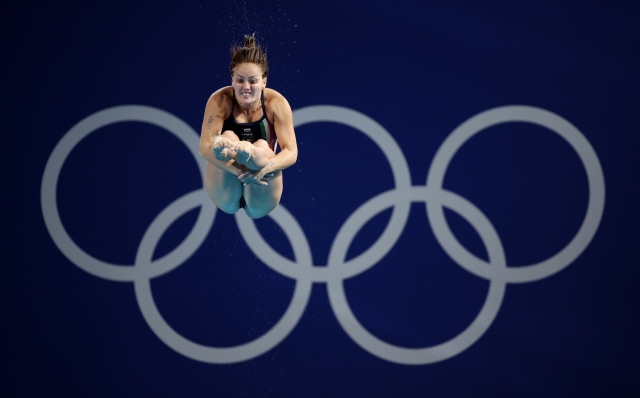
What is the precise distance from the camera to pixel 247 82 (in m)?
4.32

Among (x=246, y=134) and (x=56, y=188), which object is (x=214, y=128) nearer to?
(x=246, y=134)

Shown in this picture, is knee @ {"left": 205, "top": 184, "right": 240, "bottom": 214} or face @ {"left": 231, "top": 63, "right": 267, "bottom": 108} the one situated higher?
face @ {"left": 231, "top": 63, "right": 267, "bottom": 108}

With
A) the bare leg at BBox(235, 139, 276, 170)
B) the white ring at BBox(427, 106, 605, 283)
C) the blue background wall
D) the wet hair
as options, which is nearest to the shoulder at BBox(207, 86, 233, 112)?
the wet hair

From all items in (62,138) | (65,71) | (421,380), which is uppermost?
(65,71)

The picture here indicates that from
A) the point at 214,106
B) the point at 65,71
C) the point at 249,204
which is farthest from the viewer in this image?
the point at 65,71

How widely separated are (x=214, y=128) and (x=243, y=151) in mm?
549

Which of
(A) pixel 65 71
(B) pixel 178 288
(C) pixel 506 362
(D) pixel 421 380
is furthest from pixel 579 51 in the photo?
(A) pixel 65 71

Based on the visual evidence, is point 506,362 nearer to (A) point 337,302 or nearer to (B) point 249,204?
(A) point 337,302

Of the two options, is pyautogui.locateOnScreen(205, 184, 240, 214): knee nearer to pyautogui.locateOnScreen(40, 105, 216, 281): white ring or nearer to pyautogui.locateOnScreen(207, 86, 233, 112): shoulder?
pyautogui.locateOnScreen(207, 86, 233, 112): shoulder

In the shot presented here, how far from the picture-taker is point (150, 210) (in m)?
7.13

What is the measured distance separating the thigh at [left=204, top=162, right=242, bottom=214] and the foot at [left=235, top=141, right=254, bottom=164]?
62 centimetres

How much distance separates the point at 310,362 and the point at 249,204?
3024 millimetres

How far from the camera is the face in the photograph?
429cm

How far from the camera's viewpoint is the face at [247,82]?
4293 millimetres
